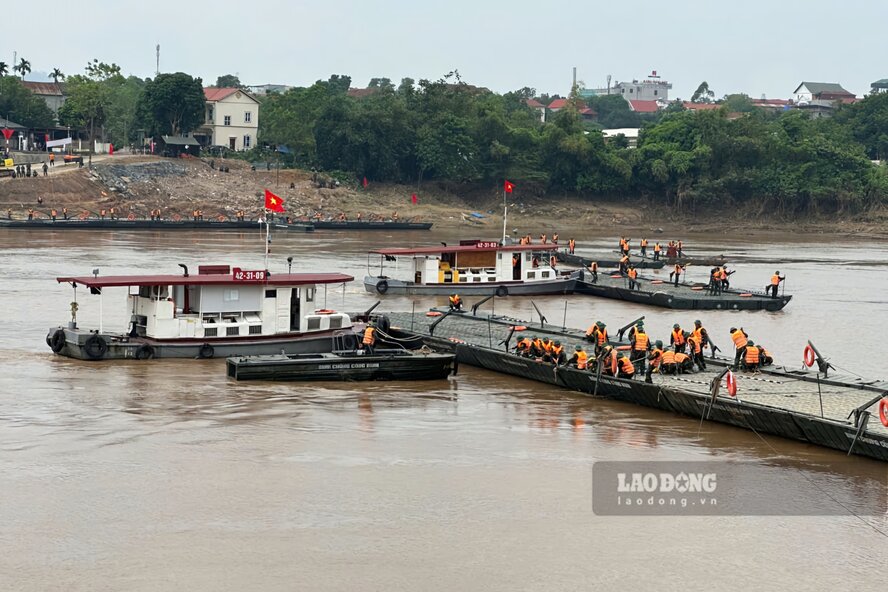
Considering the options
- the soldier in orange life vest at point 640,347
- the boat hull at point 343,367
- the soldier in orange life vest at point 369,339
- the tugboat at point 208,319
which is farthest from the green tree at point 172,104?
the soldier in orange life vest at point 640,347

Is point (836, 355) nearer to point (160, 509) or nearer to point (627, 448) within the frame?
point (627, 448)

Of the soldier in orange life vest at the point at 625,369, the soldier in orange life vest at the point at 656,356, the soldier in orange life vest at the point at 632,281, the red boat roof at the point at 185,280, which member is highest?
the red boat roof at the point at 185,280

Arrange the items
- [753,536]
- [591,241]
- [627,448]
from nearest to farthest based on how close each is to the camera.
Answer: [753,536]
[627,448]
[591,241]

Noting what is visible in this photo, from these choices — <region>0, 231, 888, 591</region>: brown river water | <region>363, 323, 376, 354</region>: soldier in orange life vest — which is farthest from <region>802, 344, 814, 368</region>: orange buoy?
<region>363, 323, 376, 354</region>: soldier in orange life vest

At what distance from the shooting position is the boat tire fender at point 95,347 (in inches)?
1318

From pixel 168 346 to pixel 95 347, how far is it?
190 centimetres

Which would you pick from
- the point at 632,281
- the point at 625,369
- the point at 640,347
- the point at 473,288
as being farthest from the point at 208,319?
the point at 632,281

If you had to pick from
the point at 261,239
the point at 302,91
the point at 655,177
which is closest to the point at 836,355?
the point at 261,239

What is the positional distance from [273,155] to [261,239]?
99.5 ft

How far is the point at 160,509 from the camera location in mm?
21766

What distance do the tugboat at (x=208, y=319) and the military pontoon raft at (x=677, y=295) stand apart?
19.3 metres

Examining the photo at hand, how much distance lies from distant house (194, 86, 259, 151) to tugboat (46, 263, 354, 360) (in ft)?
266

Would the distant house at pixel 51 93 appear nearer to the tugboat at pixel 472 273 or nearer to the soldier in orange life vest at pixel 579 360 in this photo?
the tugboat at pixel 472 273

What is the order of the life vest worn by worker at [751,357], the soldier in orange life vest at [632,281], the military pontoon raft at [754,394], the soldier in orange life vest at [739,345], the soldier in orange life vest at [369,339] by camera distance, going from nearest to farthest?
the military pontoon raft at [754,394] < the life vest worn by worker at [751,357] < the soldier in orange life vest at [739,345] < the soldier in orange life vest at [369,339] < the soldier in orange life vest at [632,281]
